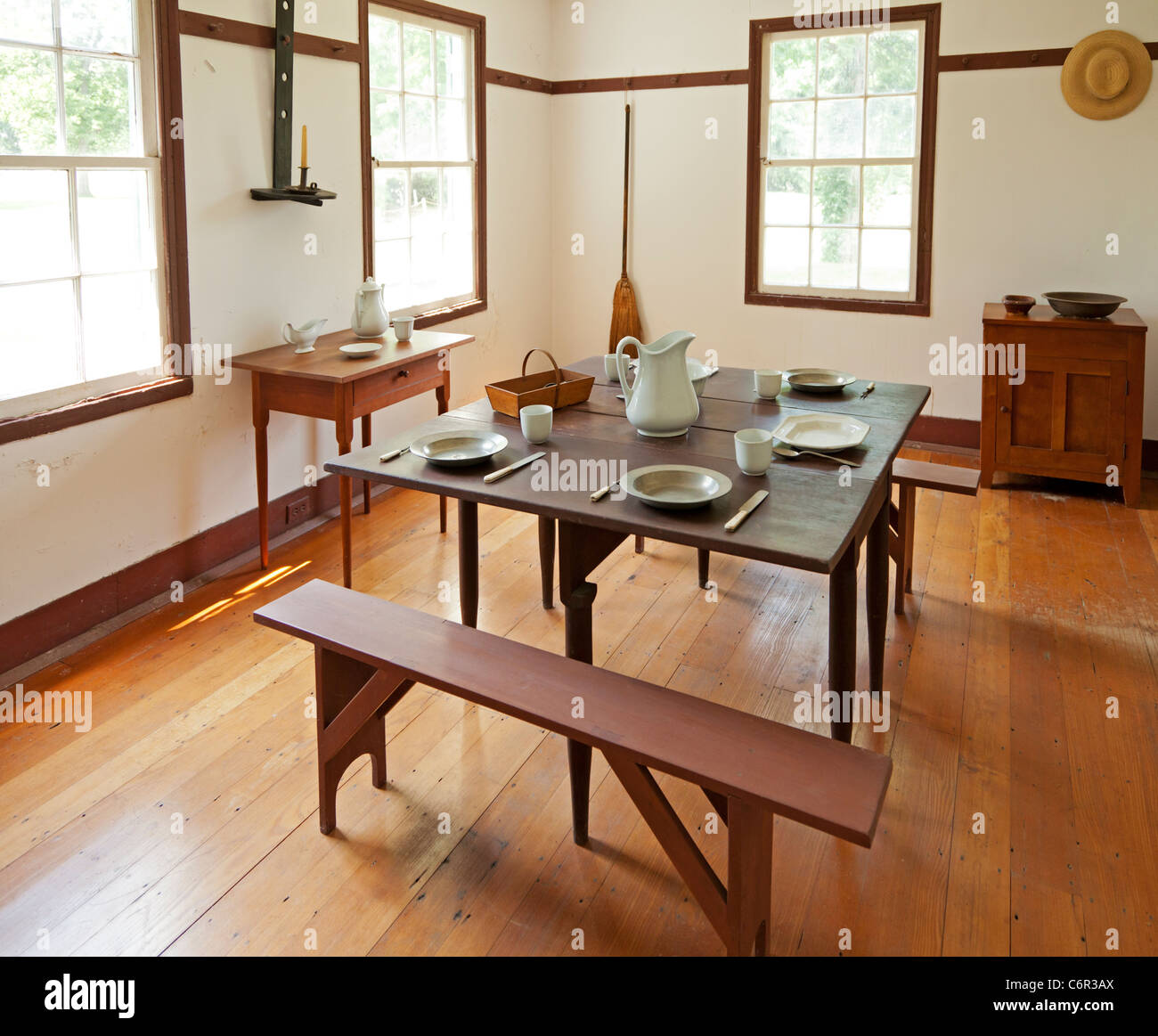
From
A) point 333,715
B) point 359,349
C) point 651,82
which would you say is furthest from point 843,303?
point 333,715

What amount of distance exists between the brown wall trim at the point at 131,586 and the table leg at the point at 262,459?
0.46 ft

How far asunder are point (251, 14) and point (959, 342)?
12.6 ft

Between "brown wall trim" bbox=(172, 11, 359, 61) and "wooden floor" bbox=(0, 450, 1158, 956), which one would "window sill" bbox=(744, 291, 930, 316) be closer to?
"wooden floor" bbox=(0, 450, 1158, 956)

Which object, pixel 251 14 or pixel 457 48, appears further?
pixel 457 48

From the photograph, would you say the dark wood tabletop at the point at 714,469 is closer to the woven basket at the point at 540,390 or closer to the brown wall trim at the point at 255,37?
the woven basket at the point at 540,390

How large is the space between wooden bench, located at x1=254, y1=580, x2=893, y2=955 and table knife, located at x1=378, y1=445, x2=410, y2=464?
366 millimetres

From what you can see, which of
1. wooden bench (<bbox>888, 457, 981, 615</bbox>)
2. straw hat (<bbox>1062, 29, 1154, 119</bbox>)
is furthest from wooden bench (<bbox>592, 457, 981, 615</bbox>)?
straw hat (<bbox>1062, 29, 1154, 119</bbox>)

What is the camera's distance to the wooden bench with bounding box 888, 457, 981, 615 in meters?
3.53

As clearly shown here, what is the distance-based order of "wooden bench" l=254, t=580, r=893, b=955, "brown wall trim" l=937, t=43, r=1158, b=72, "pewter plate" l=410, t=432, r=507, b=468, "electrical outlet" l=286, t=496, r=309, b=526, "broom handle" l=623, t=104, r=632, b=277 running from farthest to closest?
"broom handle" l=623, t=104, r=632, b=277
"brown wall trim" l=937, t=43, r=1158, b=72
"electrical outlet" l=286, t=496, r=309, b=526
"pewter plate" l=410, t=432, r=507, b=468
"wooden bench" l=254, t=580, r=893, b=955

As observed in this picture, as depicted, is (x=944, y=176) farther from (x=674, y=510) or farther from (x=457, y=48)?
(x=674, y=510)

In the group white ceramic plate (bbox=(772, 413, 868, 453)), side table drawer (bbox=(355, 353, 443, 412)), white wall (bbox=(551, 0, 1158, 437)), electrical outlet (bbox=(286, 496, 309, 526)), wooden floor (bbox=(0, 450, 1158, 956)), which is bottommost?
wooden floor (bbox=(0, 450, 1158, 956))

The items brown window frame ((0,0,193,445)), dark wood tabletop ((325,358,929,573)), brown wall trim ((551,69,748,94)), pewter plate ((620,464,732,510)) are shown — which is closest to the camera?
dark wood tabletop ((325,358,929,573))

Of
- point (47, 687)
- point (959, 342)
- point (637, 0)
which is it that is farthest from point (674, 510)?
point (637, 0)
